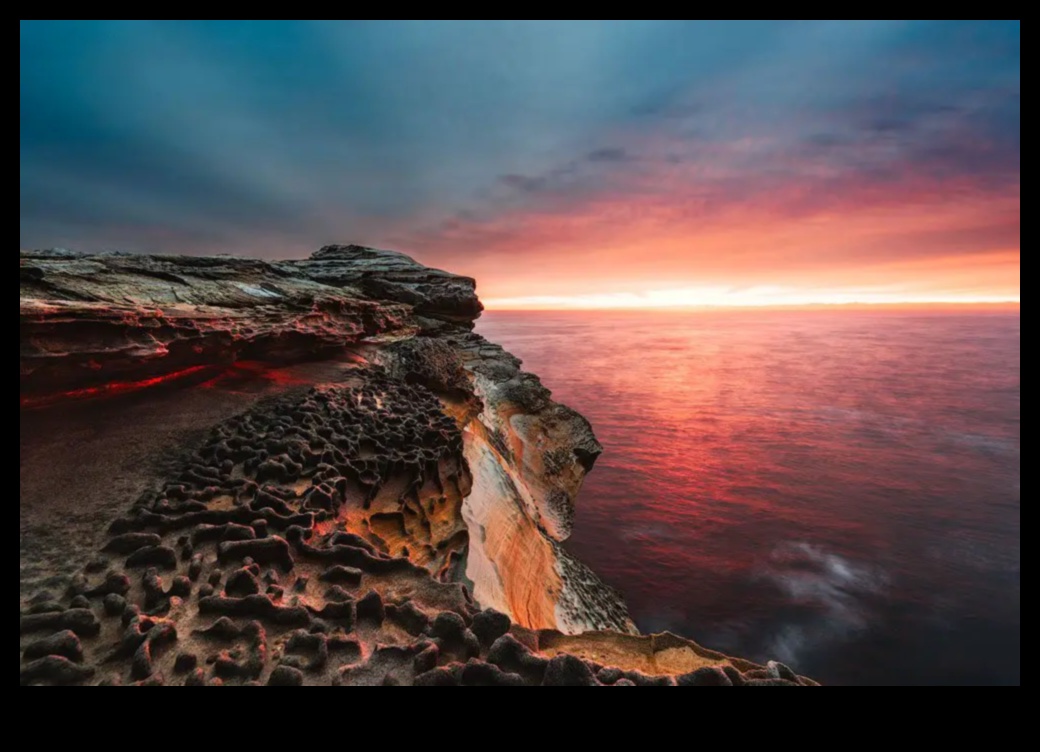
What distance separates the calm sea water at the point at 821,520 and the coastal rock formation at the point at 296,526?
1207cm

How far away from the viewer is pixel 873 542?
2997 centimetres

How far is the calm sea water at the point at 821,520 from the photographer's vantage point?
2139 centimetres

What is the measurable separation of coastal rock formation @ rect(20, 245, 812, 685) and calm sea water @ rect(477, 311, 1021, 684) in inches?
475

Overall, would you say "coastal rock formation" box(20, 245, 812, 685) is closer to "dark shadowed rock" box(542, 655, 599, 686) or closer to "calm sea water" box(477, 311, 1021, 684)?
"dark shadowed rock" box(542, 655, 599, 686)

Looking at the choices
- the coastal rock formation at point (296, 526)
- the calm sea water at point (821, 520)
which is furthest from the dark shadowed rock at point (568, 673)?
the calm sea water at point (821, 520)

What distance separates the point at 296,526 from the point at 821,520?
37.7 meters

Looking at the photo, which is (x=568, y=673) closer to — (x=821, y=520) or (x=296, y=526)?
(x=296, y=526)

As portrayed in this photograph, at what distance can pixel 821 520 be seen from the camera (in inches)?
1294

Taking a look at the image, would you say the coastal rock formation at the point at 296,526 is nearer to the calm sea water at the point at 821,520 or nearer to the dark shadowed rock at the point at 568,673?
the dark shadowed rock at the point at 568,673

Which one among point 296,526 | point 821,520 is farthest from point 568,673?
point 821,520

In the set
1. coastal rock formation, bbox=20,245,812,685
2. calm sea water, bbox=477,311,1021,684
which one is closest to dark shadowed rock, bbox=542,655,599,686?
coastal rock formation, bbox=20,245,812,685

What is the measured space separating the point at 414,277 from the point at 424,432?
44.4 feet

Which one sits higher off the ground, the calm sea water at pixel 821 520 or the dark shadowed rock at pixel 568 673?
the dark shadowed rock at pixel 568 673
